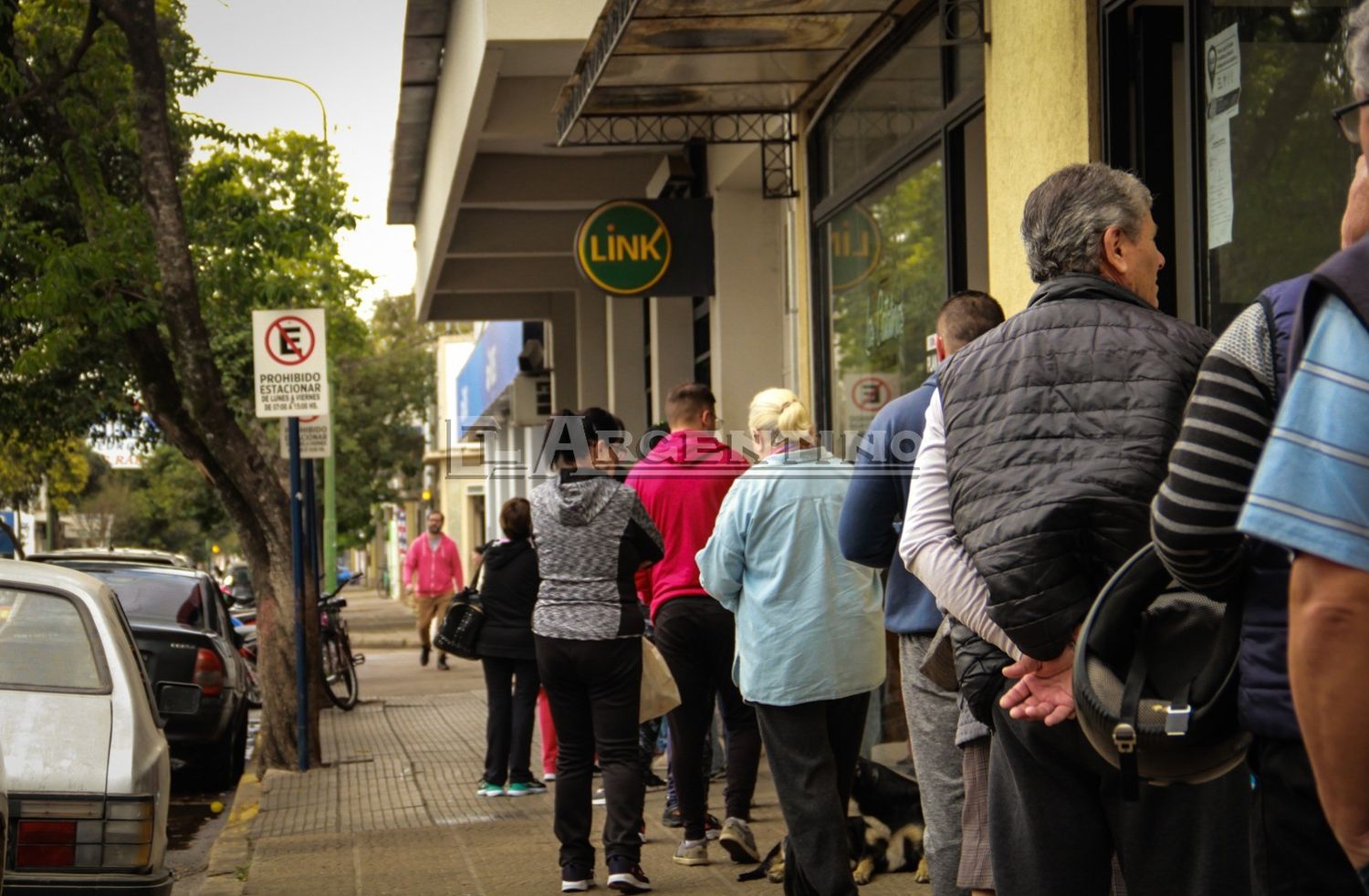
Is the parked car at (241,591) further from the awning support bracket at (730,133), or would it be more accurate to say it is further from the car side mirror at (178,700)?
A: the car side mirror at (178,700)

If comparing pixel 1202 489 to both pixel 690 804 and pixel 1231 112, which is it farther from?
pixel 690 804

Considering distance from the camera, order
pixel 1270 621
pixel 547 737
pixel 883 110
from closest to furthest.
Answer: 1. pixel 1270 621
2. pixel 883 110
3. pixel 547 737

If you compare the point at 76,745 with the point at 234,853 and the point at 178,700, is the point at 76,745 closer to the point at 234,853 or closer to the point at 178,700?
the point at 178,700

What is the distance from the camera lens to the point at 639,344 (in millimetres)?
18844

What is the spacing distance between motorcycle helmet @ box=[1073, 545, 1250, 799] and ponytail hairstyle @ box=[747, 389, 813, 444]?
3185 millimetres

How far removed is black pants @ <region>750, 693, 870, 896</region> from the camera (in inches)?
223

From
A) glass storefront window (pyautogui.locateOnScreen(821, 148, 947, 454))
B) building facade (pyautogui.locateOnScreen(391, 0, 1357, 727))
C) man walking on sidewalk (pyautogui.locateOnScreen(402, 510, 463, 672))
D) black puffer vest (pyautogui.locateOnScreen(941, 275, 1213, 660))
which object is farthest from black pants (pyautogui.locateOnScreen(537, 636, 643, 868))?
man walking on sidewalk (pyautogui.locateOnScreen(402, 510, 463, 672))

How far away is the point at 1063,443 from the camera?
3230 millimetres

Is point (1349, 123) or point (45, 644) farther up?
point (1349, 123)

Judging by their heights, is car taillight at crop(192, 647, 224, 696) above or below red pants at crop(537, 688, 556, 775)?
above

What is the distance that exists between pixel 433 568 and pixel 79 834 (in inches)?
664

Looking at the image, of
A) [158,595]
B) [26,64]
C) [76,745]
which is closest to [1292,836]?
[76,745]

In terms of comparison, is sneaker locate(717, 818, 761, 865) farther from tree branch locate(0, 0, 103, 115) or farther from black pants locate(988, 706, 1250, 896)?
tree branch locate(0, 0, 103, 115)

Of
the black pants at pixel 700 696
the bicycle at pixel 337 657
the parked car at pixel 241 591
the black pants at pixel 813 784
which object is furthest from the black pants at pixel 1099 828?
the parked car at pixel 241 591
